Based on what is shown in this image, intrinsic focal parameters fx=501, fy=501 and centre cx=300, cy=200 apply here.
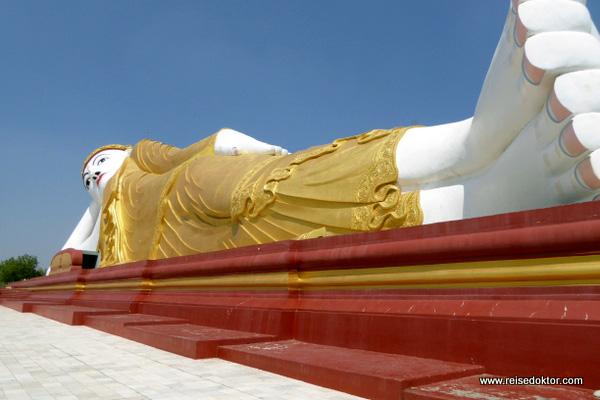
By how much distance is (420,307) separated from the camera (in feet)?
10.1

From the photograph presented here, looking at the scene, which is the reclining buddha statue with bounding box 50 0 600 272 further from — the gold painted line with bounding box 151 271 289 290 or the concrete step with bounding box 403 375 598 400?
the concrete step with bounding box 403 375 598 400

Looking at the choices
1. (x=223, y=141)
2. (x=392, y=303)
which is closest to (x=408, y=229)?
(x=392, y=303)

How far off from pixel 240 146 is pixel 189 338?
4104mm

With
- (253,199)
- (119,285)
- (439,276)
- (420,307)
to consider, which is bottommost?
(119,285)

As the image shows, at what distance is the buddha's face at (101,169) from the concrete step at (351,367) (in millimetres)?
7944

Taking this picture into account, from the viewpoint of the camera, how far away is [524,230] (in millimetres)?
2615

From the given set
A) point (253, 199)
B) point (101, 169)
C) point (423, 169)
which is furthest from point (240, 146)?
point (101, 169)

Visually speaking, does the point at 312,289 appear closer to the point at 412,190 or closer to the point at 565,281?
the point at 412,190

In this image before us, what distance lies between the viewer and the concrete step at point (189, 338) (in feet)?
12.0

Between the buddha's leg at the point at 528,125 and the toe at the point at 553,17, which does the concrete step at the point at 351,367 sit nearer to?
the buddha's leg at the point at 528,125

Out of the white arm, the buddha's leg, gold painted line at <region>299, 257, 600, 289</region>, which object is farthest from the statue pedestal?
the white arm

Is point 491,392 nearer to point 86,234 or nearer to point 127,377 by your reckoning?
point 127,377

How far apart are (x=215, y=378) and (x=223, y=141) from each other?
5.06 m

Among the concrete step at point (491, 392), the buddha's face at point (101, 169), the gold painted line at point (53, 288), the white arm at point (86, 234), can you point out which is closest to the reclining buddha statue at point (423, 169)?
the concrete step at point (491, 392)
